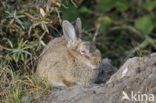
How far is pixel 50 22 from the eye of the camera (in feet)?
19.3

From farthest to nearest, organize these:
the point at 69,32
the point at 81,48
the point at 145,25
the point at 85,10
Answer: the point at 85,10 → the point at 145,25 → the point at 69,32 → the point at 81,48

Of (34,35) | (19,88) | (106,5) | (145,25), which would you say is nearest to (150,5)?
(145,25)

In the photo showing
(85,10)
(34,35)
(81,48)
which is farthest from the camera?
(85,10)

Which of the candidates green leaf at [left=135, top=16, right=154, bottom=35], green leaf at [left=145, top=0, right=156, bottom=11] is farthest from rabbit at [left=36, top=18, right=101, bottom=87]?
green leaf at [left=145, top=0, right=156, bottom=11]

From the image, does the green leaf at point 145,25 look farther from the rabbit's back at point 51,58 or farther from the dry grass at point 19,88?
the dry grass at point 19,88

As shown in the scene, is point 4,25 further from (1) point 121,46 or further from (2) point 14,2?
(1) point 121,46

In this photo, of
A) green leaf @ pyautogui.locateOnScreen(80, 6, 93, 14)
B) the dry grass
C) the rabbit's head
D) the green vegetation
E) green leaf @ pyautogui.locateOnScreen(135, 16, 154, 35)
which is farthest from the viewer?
green leaf @ pyautogui.locateOnScreen(80, 6, 93, 14)

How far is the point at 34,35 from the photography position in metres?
6.08

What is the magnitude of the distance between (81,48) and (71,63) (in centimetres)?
24

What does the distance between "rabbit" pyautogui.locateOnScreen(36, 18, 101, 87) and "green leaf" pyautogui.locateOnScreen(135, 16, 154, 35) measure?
2.60 metres

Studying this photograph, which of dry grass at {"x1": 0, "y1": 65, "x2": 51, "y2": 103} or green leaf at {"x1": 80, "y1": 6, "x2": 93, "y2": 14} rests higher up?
green leaf at {"x1": 80, "y1": 6, "x2": 93, "y2": 14}

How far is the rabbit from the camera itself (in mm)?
5418

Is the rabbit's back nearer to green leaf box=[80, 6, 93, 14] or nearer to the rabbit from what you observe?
the rabbit

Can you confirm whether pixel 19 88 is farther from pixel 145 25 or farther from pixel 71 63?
pixel 145 25
